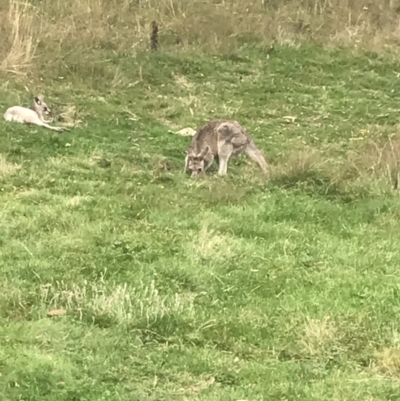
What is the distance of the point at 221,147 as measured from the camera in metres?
9.63

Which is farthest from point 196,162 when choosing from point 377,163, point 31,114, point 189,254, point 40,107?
point 189,254

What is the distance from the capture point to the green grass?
4637 mm

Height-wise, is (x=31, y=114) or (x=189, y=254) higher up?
(x=189, y=254)

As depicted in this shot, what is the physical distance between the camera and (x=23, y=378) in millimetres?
4426

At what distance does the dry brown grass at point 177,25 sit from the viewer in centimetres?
1348

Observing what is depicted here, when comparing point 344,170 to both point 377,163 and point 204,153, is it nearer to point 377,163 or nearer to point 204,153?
point 377,163

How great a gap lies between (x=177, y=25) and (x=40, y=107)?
5.29 meters

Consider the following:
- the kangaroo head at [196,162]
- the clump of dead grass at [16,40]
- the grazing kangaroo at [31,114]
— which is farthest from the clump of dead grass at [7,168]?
the clump of dead grass at [16,40]

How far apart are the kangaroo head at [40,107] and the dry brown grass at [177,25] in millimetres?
1769

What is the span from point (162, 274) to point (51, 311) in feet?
3.51

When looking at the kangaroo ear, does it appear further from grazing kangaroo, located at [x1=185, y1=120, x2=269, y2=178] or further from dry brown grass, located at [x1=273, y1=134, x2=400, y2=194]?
dry brown grass, located at [x1=273, y1=134, x2=400, y2=194]

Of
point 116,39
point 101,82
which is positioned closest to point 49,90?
point 101,82

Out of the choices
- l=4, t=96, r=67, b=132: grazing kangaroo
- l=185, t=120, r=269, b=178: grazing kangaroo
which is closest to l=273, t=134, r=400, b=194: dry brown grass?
l=185, t=120, r=269, b=178: grazing kangaroo

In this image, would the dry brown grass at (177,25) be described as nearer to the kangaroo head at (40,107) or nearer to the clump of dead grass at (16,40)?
the clump of dead grass at (16,40)
